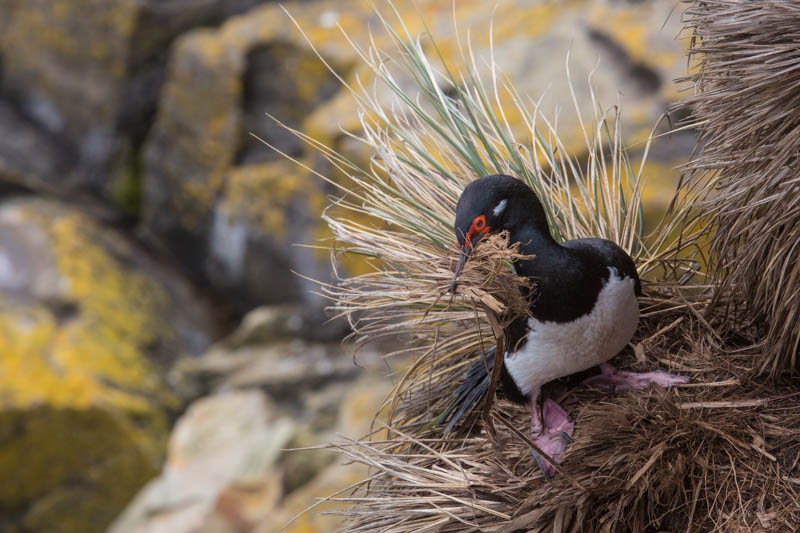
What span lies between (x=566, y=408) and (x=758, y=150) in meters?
0.51

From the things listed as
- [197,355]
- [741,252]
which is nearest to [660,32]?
[741,252]

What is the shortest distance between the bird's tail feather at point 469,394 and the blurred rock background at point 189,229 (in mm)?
1364

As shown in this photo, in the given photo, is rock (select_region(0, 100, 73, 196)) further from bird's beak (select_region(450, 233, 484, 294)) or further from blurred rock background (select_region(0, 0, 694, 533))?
bird's beak (select_region(450, 233, 484, 294))

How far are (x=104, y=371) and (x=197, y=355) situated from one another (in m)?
0.68

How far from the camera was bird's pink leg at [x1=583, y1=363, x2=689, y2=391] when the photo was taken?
48.9 inches

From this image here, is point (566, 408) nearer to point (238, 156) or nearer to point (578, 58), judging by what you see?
point (578, 58)

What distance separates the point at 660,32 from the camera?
3254 mm

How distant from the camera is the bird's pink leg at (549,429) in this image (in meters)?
1.16

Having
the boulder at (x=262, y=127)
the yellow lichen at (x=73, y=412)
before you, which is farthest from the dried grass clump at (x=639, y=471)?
the yellow lichen at (x=73, y=412)

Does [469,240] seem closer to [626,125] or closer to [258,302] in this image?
[626,125]

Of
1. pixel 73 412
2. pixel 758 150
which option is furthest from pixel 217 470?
pixel 758 150

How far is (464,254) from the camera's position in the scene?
1079mm

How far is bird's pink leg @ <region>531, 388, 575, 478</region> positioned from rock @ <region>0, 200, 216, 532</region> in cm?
345

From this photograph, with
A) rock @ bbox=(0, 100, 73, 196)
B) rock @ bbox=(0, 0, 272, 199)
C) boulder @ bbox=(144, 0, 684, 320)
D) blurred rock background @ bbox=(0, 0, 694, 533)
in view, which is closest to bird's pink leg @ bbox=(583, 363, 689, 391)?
blurred rock background @ bbox=(0, 0, 694, 533)
